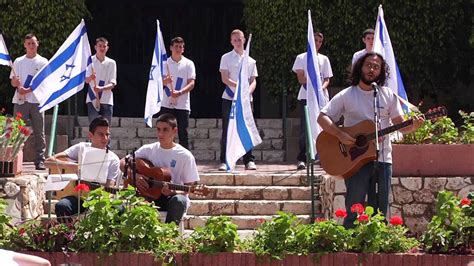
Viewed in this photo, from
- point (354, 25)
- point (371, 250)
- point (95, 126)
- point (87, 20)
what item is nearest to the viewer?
point (371, 250)

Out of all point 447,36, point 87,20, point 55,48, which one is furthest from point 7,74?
point 447,36

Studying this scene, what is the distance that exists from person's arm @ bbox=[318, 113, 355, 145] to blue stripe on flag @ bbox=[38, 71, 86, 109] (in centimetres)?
492

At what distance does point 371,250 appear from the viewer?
9273mm

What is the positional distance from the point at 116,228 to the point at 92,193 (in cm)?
33

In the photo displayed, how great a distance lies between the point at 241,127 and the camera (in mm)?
14648

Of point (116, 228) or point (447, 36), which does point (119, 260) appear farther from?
point (447, 36)

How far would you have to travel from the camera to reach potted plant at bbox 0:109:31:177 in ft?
44.9

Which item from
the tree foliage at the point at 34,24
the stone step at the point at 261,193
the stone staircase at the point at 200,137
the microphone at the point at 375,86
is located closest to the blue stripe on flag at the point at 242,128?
the stone step at the point at 261,193

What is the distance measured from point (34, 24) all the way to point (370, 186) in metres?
9.33

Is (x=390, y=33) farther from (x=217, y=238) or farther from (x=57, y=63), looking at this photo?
(x=217, y=238)

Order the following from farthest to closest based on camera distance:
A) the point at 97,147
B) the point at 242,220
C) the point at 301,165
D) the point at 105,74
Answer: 1. the point at 105,74
2. the point at 301,165
3. the point at 242,220
4. the point at 97,147

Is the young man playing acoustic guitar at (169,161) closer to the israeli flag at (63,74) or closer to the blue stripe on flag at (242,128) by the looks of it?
the blue stripe on flag at (242,128)

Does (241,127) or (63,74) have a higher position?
(63,74)

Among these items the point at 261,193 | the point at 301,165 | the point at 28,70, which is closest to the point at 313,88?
the point at 261,193
